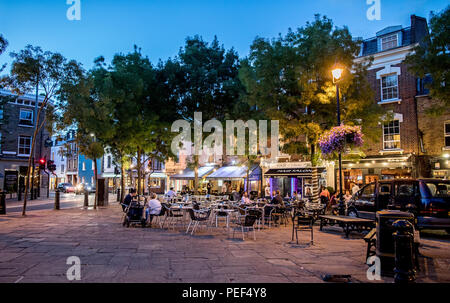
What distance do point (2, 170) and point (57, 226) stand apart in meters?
26.4

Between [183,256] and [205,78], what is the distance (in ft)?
46.8

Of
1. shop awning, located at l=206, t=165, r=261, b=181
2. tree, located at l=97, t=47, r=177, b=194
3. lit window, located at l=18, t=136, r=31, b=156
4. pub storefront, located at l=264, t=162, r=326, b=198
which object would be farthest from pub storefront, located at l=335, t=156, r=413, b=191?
lit window, located at l=18, t=136, r=31, b=156

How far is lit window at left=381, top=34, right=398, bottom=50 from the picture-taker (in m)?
20.0

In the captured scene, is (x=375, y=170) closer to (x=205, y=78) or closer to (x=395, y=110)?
(x=395, y=110)

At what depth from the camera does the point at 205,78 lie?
63.7ft

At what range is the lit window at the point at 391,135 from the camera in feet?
63.9

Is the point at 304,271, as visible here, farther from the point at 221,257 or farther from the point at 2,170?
the point at 2,170

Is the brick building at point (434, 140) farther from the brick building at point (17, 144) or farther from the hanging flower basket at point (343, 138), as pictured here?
the brick building at point (17, 144)

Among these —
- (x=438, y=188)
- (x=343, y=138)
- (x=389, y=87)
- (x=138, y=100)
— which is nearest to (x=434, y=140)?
(x=389, y=87)

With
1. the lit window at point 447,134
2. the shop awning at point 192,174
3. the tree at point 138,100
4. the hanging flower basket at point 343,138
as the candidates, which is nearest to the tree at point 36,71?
the tree at point 138,100

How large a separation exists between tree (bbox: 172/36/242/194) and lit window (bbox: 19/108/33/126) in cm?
2245
